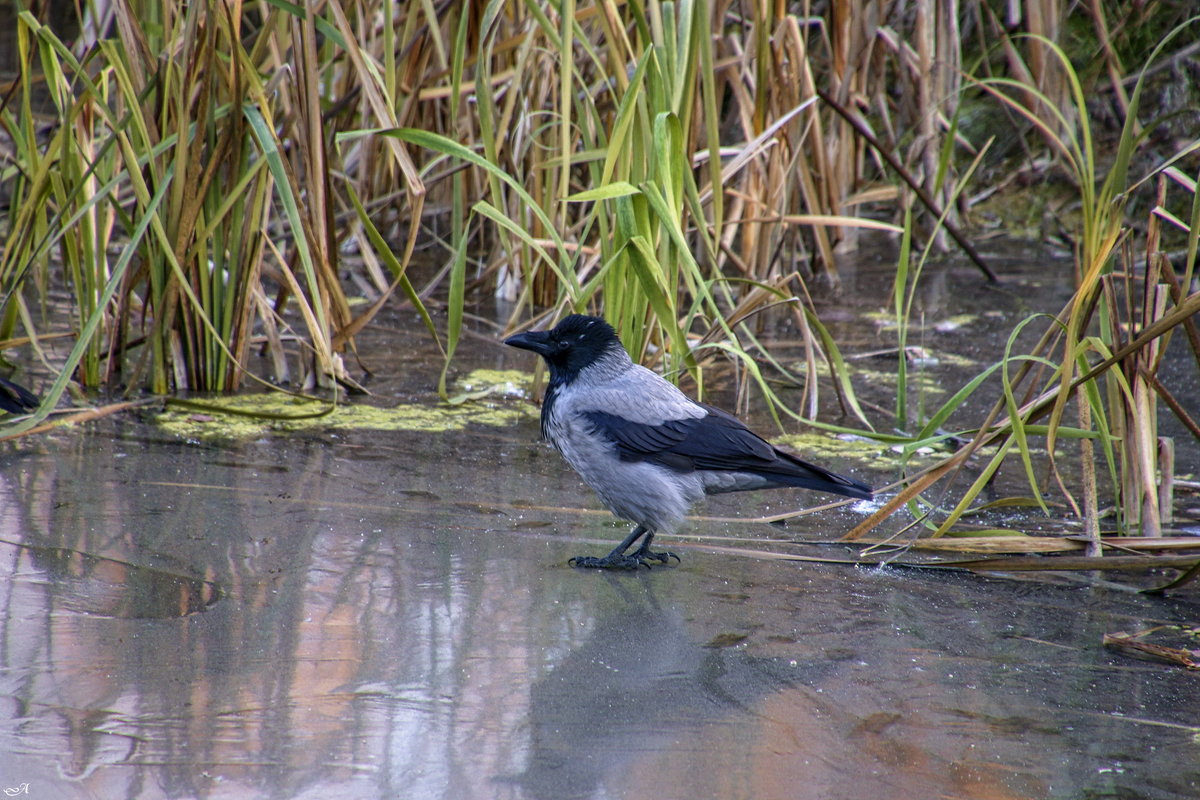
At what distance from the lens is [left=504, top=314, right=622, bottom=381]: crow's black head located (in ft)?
11.7

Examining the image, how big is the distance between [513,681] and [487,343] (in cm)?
313

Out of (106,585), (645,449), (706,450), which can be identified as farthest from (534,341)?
(106,585)

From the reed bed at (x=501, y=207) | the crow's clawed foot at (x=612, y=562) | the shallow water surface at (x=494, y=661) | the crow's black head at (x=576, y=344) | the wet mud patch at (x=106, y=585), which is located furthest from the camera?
the crow's black head at (x=576, y=344)

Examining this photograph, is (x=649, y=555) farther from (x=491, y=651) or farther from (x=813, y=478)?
(x=491, y=651)

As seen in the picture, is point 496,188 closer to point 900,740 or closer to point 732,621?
point 732,621

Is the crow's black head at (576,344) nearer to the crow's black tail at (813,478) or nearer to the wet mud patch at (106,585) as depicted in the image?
the crow's black tail at (813,478)

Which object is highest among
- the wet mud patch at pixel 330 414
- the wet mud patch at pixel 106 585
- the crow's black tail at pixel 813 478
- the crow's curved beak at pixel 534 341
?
the crow's curved beak at pixel 534 341

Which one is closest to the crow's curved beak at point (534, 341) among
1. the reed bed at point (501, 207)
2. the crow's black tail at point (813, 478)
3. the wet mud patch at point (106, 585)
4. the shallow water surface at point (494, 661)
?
the reed bed at point (501, 207)

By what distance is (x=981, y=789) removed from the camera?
202cm

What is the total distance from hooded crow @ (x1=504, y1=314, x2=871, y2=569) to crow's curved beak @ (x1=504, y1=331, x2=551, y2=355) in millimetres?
85

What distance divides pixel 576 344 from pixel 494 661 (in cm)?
134

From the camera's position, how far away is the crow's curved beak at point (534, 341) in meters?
3.62

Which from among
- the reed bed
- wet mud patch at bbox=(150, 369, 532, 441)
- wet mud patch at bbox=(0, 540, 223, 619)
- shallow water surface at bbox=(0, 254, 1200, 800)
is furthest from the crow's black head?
wet mud patch at bbox=(0, 540, 223, 619)

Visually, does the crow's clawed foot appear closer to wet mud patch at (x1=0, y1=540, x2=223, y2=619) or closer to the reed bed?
the reed bed
